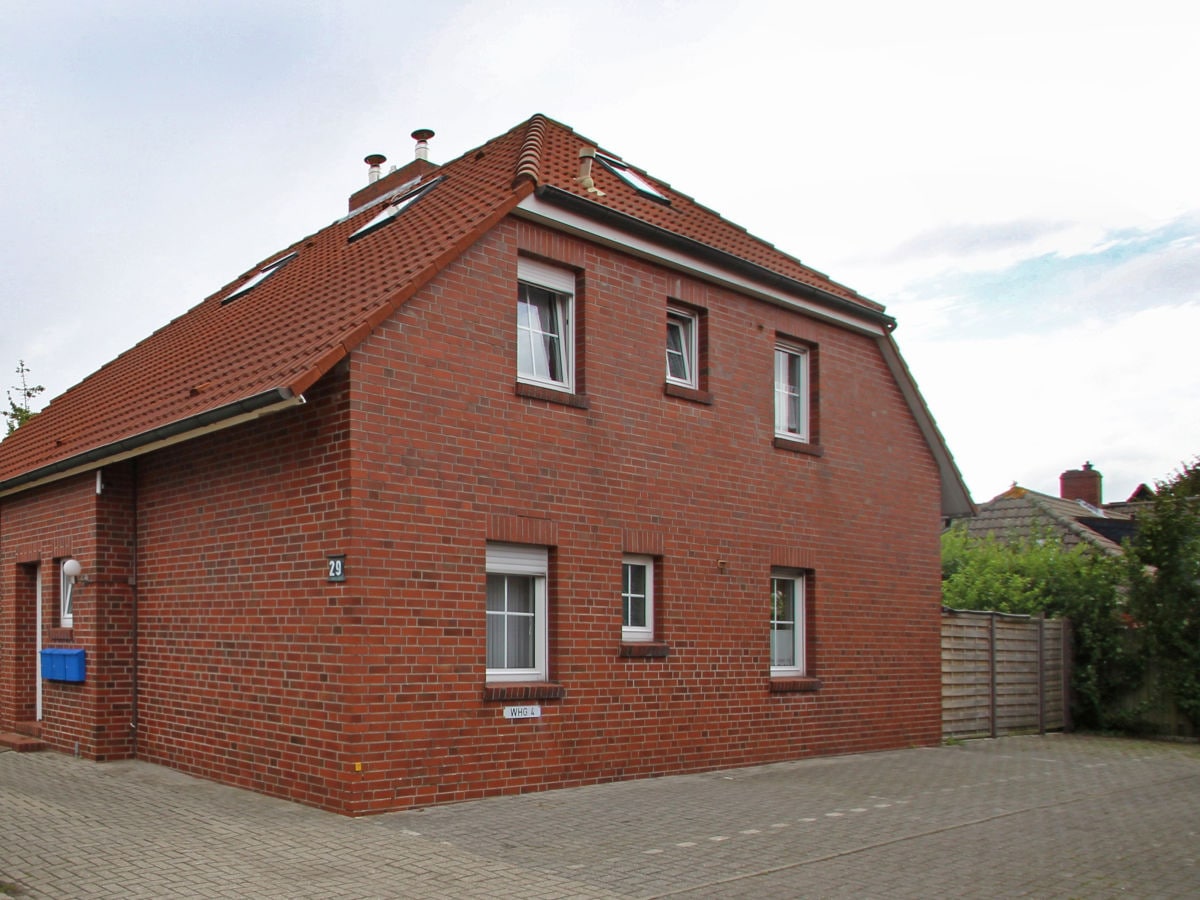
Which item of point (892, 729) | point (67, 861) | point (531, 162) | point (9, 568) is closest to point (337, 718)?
point (67, 861)

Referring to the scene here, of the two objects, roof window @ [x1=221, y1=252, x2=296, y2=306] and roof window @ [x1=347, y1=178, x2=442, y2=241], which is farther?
roof window @ [x1=221, y1=252, x2=296, y2=306]

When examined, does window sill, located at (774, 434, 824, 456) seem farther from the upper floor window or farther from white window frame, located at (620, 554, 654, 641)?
white window frame, located at (620, 554, 654, 641)

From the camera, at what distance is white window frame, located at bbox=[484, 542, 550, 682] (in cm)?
1086

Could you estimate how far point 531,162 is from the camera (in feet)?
39.8

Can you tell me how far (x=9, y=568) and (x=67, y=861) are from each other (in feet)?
26.9

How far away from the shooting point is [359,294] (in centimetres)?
1082

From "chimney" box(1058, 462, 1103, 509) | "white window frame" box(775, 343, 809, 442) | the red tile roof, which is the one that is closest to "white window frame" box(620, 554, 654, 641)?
"white window frame" box(775, 343, 809, 442)

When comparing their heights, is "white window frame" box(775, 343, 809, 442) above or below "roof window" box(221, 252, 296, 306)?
below

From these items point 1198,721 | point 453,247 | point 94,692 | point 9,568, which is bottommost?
point 1198,721

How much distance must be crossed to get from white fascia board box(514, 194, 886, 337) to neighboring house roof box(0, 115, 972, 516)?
19 mm

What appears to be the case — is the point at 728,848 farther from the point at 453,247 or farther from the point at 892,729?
the point at 892,729

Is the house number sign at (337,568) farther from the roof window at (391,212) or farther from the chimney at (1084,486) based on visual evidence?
the chimney at (1084,486)

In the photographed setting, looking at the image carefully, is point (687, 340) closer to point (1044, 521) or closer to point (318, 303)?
point (318, 303)

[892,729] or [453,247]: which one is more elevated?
[453,247]
